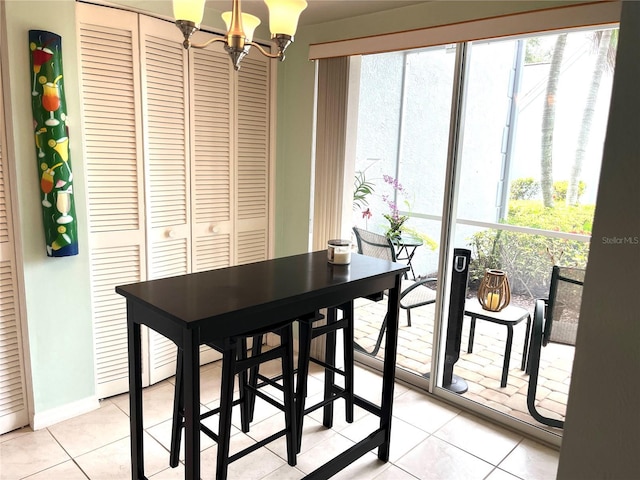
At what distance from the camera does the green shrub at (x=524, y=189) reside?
12.8 feet

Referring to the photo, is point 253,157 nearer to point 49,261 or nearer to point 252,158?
point 252,158

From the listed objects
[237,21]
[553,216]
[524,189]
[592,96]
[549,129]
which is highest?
[592,96]

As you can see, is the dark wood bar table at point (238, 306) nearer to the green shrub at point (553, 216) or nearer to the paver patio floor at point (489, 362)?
the paver patio floor at point (489, 362)

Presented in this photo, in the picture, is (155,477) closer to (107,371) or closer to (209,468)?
(209,468)

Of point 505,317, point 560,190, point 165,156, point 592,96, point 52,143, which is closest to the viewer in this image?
point 52,143

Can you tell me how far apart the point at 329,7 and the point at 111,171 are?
1605mm

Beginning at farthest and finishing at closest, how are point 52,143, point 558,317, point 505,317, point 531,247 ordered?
point 531,247 → point 505,317 → point 558,317 → point 52,143

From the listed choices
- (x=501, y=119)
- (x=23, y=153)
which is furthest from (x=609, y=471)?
(x=501, y=119)

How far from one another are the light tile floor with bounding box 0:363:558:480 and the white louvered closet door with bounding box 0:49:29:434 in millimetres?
116

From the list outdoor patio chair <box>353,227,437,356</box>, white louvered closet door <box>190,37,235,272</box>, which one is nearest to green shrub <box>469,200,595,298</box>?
outdoor patio chair <box>353,227,437,356</box>

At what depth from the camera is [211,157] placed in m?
3.17

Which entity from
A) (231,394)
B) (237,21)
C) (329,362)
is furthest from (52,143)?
(329,362)

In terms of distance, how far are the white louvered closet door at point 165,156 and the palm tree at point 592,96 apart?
2751 millimetres

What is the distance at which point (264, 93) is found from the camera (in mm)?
3398
